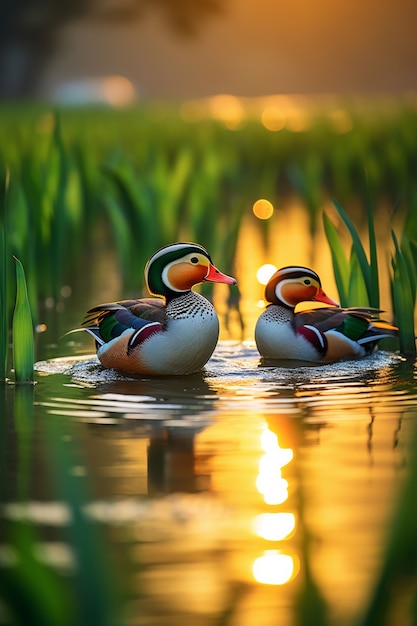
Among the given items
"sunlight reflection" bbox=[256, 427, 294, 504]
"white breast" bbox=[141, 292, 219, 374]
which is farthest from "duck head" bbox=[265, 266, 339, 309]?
"sunlight reflection" bbox=[256, 427, 294, 504]

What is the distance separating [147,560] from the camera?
3.67 metres

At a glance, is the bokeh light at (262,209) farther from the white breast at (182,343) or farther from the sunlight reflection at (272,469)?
the sunlight reflection at (272,469)

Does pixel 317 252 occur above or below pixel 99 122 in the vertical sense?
below

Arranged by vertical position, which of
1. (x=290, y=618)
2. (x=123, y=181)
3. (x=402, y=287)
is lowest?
(x=290, y=618)

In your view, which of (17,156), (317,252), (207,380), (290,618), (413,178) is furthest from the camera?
(413,178)

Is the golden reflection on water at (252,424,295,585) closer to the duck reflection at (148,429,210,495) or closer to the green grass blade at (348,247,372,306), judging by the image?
the duck reflection at (148,429,210,495)

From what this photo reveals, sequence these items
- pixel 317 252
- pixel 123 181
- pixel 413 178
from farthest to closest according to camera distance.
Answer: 1. pixel 413 178
2. pixel 317 252
3. pixel 123 181

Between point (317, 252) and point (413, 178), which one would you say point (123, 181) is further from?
point (413, 178)

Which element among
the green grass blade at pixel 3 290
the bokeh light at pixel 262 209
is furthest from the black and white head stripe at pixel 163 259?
the bokeh light at pixel 262 209

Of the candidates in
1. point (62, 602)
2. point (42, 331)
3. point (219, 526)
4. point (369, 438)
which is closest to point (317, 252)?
point (42, 331)

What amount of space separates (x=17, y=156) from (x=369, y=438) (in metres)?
7.58

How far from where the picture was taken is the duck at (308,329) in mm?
6480

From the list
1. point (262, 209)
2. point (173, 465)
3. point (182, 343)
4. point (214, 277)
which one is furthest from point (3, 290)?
point (262, 209)

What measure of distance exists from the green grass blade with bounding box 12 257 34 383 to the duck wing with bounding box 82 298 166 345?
397mm
